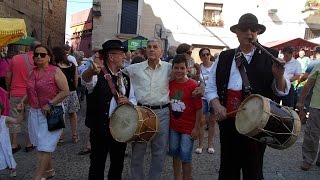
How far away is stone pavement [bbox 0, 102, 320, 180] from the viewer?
4984mm

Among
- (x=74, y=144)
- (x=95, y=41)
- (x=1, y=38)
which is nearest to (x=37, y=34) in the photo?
(x=95, y=41)

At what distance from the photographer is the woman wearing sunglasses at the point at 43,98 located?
419cm

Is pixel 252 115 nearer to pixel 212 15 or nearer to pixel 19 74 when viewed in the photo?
pixel 19 74

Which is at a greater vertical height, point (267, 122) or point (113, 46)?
point (113, 46)

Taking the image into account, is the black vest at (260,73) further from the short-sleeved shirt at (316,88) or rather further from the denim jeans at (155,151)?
the short-sleeved shirt at (316,88)

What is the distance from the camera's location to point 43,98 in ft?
13.8

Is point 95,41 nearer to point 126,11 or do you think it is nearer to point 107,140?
point 126,11

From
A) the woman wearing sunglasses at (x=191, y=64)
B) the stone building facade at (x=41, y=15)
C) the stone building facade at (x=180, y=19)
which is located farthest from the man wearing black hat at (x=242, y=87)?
the stone building facade at (x=180, y=19)

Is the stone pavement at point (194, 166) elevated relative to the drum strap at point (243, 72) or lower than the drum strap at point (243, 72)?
lower

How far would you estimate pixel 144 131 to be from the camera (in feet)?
12.0

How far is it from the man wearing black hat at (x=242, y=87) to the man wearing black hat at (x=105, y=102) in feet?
3.19

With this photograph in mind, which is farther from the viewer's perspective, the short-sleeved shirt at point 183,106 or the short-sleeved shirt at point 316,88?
the short-sleeved shirt at point 316,88

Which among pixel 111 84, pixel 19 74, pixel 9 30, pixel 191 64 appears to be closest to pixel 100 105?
pixel 111 84

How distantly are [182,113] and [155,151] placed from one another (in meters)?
0.52
